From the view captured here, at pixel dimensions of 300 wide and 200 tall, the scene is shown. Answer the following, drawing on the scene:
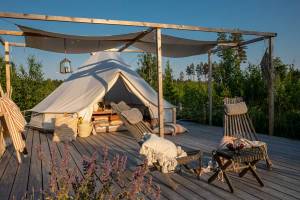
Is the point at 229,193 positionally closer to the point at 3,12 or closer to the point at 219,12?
the point at 3,12

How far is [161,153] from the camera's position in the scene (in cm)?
308

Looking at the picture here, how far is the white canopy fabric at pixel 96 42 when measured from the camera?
5026mm

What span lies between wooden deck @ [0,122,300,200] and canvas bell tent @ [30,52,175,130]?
1.24 metres

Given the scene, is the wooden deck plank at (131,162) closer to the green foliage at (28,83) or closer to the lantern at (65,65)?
the lantern at (65,65)

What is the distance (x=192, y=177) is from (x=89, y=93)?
4.55m

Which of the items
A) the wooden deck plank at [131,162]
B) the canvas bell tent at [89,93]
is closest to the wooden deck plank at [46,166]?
the canvas bell tent at [89,93]

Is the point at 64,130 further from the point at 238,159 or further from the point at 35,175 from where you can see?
the point at 238,159

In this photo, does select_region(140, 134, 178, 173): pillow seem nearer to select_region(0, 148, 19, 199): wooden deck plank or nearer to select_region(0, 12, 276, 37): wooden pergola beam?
select_region(0, 148, 19, 199): wooden deck plank

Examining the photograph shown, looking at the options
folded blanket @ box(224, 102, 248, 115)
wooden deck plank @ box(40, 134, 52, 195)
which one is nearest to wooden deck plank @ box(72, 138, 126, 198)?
wooden deck plank @ box(40, 134, 52, 195)

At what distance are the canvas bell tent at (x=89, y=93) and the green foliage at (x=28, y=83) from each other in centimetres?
215

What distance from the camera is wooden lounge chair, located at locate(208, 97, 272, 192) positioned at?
297cm

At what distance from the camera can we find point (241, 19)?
1027 cm

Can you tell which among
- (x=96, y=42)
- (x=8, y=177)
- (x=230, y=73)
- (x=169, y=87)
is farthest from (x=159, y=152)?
(x=169, y=87)

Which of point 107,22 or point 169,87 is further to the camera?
point 169,87
